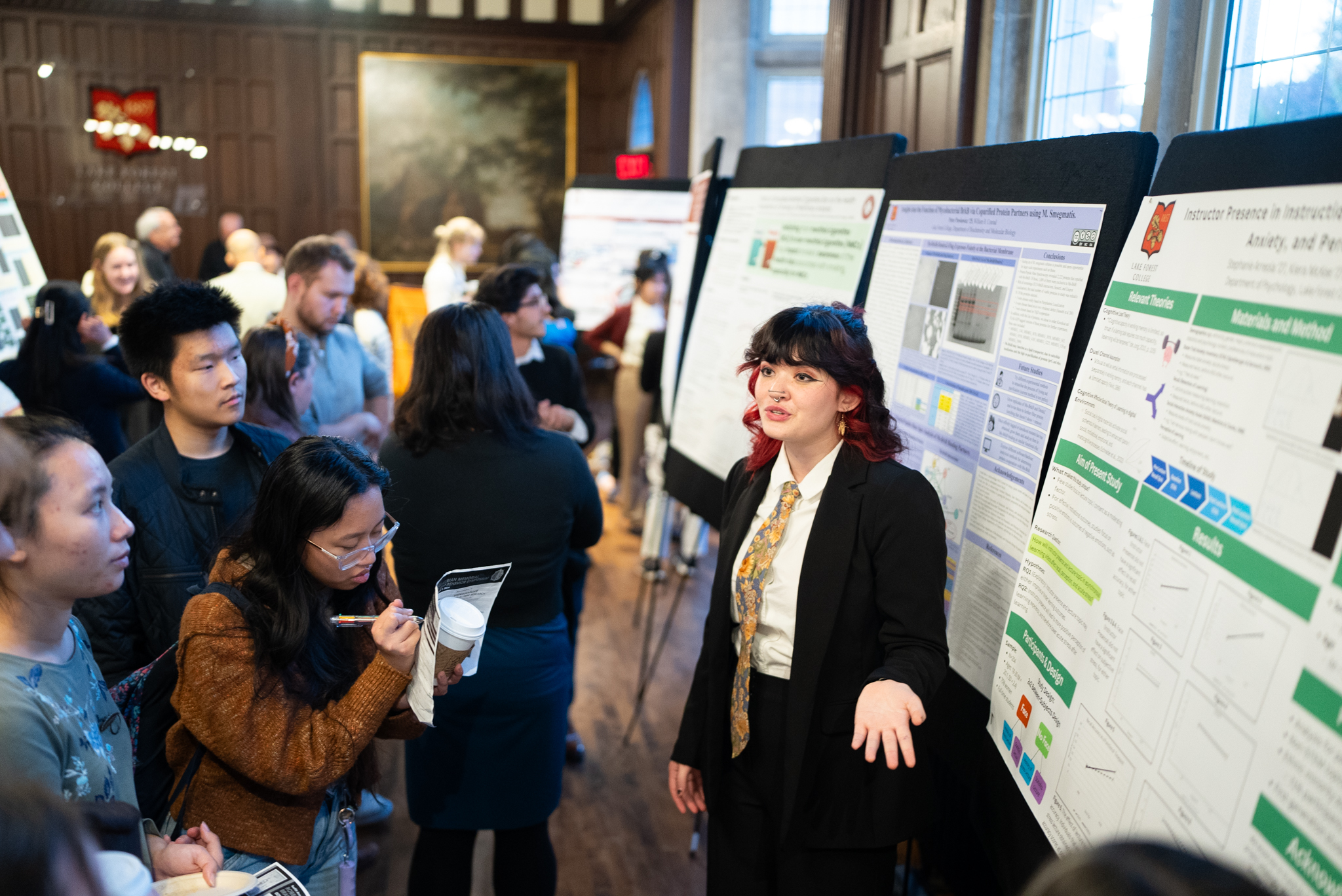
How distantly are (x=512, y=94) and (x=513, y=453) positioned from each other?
1107 centimetres

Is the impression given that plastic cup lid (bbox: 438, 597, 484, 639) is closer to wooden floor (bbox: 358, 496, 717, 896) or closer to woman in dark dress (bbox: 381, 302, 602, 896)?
woman in dark dress (bbox: 381, 302, 602, 896)

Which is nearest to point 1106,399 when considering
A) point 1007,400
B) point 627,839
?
point 1007,400

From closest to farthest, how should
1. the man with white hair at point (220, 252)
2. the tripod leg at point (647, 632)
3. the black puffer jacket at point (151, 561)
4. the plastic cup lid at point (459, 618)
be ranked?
1. the plastic cup lid at point (459, 618)
2. the black puffer jacket at point (151, 561)
3. the tripod leg at point (647, 632)
4. the man with white hair at point (220, 252)

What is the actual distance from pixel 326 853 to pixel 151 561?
723mm

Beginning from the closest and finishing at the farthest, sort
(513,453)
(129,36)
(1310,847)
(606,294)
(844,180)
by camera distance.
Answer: (1310,847), (513,453), (844,180), (606,294), (129,36)

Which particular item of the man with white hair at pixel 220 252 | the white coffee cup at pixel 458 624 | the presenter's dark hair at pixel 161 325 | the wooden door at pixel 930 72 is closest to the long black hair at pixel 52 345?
the presenter's dark hair at pixel 161 325

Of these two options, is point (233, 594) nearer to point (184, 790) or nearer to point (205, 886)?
point (184, 790)

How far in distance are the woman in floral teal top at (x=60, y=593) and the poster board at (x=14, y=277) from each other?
3.34 metres

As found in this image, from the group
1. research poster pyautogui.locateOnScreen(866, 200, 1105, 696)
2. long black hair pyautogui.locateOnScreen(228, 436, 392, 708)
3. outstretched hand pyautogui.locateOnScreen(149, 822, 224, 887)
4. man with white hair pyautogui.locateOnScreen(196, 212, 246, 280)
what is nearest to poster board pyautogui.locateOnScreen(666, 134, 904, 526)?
research poster pyautogui.locateOnScreen(866, 200, 1105, 696)

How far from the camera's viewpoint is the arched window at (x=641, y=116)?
10.5m

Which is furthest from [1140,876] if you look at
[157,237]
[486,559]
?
[157,237]

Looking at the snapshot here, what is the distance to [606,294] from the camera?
24.0ft

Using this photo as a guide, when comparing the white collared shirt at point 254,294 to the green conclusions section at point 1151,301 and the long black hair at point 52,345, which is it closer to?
the long black hair at point 52,345

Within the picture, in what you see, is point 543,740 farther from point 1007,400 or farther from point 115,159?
point 115,159
